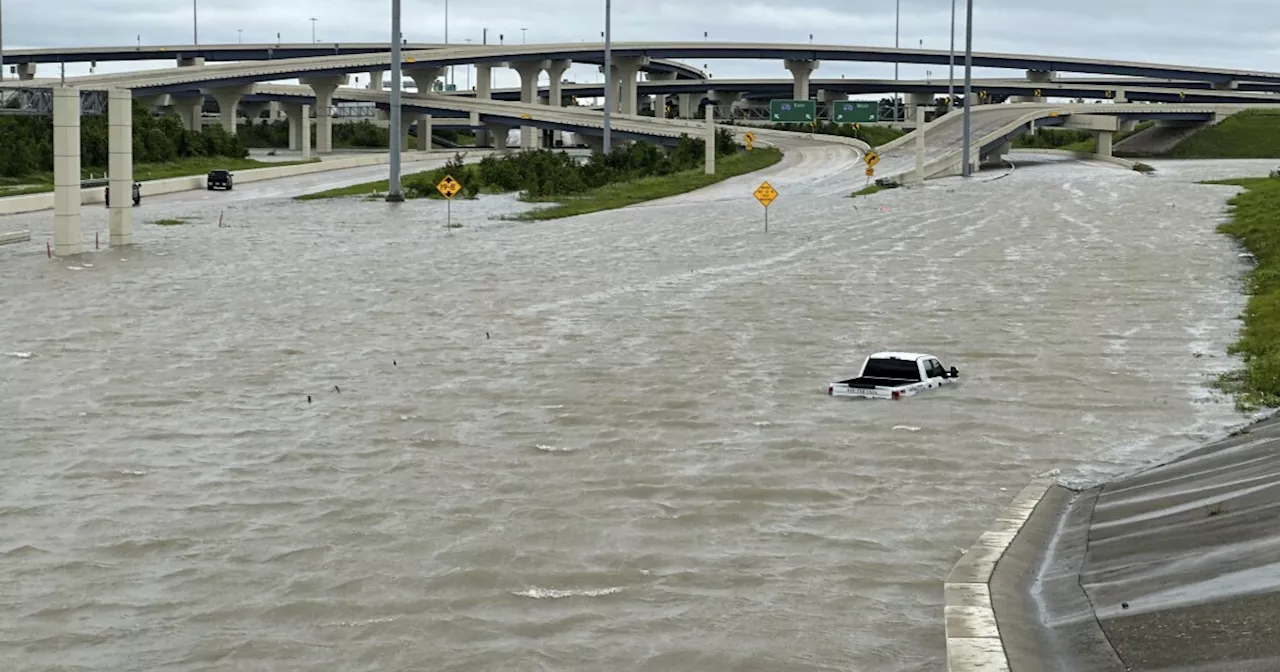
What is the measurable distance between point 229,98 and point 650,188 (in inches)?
3258

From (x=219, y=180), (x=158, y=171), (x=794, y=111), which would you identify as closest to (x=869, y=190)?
(x=219, y=180)

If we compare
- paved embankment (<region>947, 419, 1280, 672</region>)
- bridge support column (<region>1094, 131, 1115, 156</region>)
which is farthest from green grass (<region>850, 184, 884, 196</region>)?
paved embankment (<region>947, 419, 1280, 672</region>)

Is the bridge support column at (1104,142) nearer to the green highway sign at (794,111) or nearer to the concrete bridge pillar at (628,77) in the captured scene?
the green highway sign at (794,111)

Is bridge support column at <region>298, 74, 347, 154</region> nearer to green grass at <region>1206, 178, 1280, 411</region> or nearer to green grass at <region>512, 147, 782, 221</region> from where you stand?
green grass at <region>512, 147, 782, 221</region>

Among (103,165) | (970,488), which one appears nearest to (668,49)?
(103,165)

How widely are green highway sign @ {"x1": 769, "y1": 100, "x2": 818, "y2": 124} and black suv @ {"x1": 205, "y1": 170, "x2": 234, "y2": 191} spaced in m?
73.0

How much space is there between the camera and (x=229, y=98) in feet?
539

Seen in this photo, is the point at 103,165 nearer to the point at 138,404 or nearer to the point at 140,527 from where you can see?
the point at 138,404

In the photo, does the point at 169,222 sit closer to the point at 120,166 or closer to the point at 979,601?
the point at 120,166

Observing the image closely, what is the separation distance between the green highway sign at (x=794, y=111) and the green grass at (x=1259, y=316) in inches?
3587

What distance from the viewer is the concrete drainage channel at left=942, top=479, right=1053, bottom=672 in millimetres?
14141

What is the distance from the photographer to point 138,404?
2750 centimetres

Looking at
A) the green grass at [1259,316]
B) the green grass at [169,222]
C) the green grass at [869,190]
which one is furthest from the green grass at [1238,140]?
the green grass at [169,222]

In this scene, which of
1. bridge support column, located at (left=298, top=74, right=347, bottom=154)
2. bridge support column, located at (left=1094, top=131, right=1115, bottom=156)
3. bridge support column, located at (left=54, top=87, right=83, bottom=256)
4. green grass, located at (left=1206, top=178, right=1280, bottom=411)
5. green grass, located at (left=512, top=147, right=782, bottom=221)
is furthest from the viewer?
bridge support column, located at (left=298, top=74, right=347, bottom=154)
